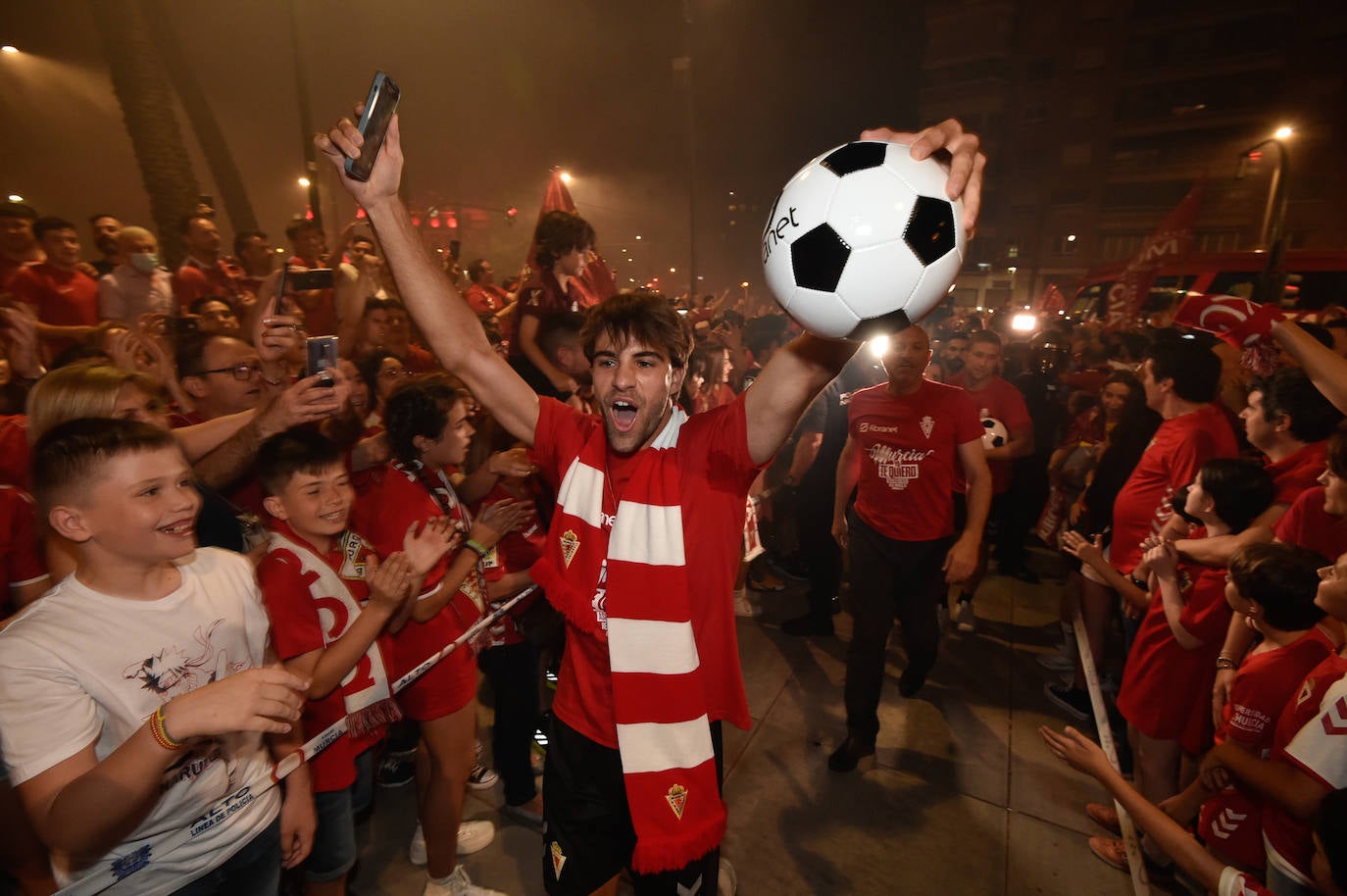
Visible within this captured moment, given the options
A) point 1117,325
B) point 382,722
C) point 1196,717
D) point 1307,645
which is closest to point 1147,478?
point 1196,717

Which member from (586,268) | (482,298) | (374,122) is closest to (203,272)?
(482,298)

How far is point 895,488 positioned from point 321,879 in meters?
3.47

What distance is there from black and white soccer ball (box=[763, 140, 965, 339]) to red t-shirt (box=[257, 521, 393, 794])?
194 centimetres

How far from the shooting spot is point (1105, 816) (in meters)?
3.38

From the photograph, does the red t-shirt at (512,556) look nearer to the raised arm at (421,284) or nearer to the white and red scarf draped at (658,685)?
the raised arm at (421,284)

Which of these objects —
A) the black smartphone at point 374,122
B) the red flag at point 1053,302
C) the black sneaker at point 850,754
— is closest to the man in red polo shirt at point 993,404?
the black sneaker at point 850,754

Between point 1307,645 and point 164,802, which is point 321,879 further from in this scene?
point 1307,645

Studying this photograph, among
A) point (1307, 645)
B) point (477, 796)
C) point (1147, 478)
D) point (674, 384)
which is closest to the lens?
point (674, 384)

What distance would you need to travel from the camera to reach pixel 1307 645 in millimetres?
2287

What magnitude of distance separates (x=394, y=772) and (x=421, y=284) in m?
3.23

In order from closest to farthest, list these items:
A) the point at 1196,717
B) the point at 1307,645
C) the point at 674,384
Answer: the point at 674,384 < the point at 1307,645 < the point at 1196,717

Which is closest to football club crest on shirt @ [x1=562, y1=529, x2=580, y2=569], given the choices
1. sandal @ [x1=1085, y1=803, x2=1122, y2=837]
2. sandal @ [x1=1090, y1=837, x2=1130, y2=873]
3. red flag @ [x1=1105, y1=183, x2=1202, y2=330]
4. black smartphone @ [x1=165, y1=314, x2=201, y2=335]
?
black smartphone @ [x1=165, y1=314, x2=201, y2=335]

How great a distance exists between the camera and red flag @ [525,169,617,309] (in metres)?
5.27

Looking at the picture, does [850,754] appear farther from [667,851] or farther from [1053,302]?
[1053,302]
